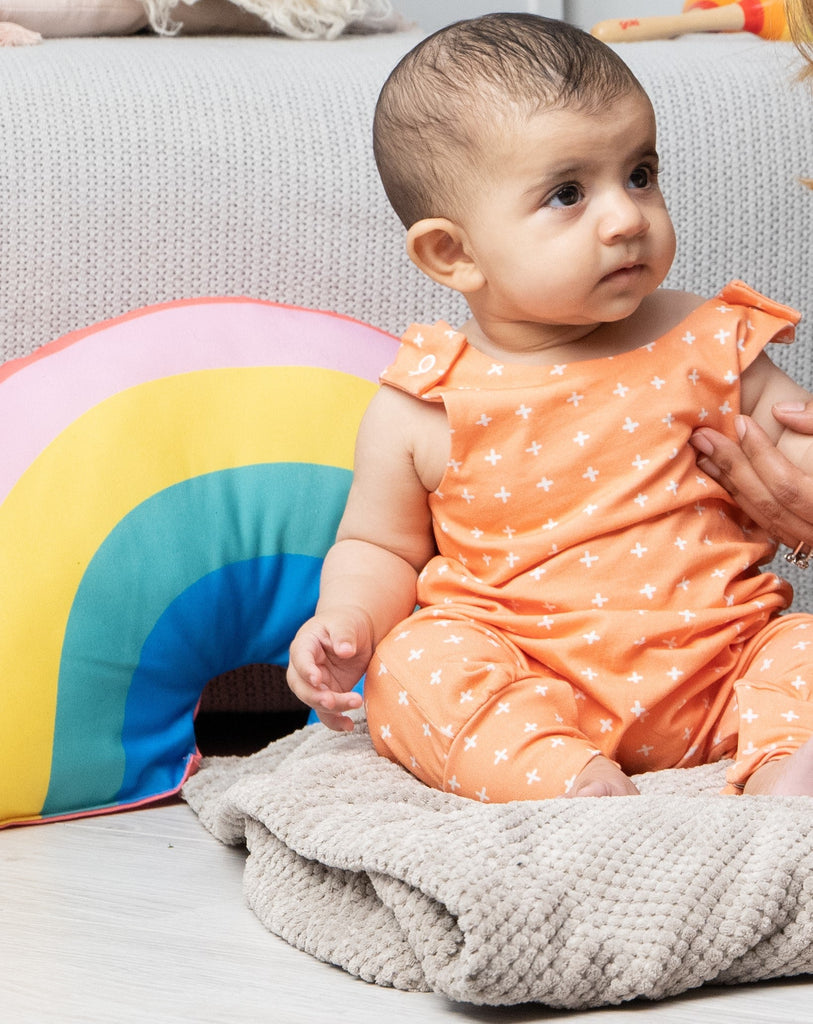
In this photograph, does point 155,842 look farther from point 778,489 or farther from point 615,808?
point 778,489

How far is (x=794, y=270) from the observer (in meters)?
→ 1.34

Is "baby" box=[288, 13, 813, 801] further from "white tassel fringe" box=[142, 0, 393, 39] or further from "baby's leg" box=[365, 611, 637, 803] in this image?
"white tassel fringe" box=[142, 0, 393, 39]

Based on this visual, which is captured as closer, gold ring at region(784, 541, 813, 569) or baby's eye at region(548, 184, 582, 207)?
baby's eye at region(548, 184, 582, 207)

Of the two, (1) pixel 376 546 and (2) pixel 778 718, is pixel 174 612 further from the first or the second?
(2) pixel 778 718

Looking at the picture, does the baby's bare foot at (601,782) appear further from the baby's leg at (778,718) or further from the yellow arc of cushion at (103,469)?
the yellow arc of cushion at (103,469)

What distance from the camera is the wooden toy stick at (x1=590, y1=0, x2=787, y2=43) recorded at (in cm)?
166

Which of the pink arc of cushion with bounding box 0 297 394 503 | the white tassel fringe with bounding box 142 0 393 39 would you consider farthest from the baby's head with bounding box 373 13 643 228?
the white tassel fringe with bounding box 142 0 393 39

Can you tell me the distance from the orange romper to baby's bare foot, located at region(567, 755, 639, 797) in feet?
0.18

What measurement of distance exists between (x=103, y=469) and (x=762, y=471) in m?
0.54

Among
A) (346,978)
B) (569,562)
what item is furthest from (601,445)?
(346,978)

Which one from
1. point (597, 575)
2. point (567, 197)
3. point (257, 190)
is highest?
point (567, 197)

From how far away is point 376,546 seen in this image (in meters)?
1.06

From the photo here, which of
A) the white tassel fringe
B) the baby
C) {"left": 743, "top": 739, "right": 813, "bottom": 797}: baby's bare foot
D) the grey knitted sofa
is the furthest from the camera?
the white tassel fringe

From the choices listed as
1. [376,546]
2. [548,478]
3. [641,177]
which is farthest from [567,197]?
[376,546]
